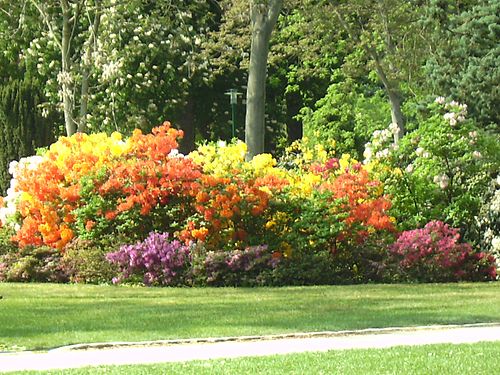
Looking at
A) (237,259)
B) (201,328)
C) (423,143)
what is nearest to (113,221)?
(237,259)

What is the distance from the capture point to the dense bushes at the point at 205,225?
751 inches

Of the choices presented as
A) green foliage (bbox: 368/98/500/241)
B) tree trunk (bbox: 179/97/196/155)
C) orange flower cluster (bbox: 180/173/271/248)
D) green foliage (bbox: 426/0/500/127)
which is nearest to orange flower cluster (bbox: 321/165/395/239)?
green foliage (bbox: 368/98/500/241)

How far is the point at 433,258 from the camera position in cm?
1934

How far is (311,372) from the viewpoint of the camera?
31.9 ft

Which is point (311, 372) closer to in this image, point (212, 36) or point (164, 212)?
point (164, 212)

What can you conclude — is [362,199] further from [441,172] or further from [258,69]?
[258,69]

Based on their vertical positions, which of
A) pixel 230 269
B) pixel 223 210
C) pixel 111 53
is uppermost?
pixel 111 53

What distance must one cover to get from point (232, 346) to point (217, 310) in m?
2.83

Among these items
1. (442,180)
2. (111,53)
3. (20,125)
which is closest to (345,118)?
(20,125)

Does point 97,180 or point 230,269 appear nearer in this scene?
point 230,269

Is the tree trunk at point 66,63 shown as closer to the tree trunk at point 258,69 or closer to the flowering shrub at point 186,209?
the tree trunk at point 258,69

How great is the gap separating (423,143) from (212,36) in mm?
16829

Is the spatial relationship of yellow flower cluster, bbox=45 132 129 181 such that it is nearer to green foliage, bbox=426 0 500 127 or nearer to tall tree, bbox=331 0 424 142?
green foliage, bbox=426 0 500 127

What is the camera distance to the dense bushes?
1908 centimetres
